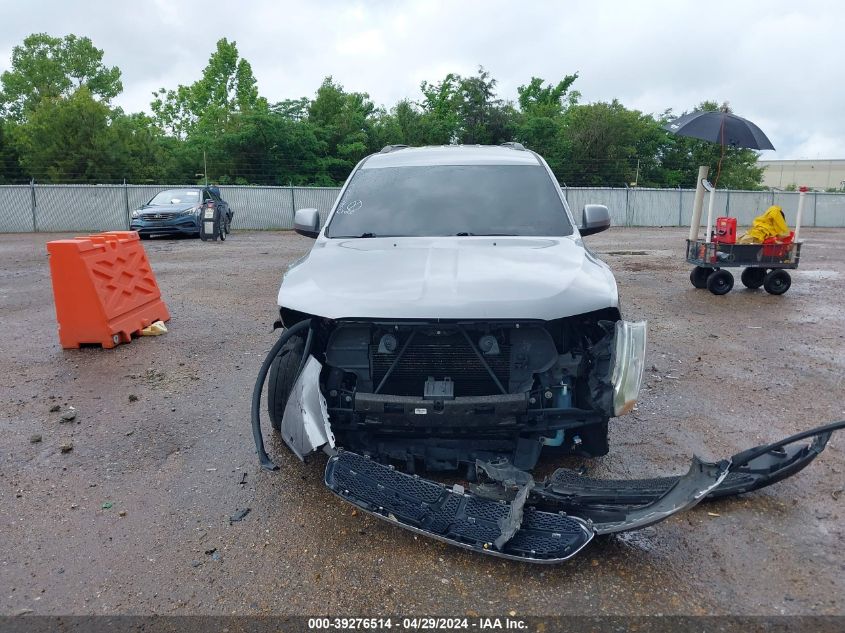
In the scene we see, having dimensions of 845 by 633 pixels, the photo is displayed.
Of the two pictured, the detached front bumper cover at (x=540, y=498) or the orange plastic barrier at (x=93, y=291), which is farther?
the orange plastic barrier at (x=93, y=291)

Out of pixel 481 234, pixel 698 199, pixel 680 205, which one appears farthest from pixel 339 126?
pixel 481 234

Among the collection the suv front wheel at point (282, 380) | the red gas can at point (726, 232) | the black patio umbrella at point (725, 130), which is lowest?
the suv front wheel at point (282, 380)

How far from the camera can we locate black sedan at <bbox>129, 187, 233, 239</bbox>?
18797 mm

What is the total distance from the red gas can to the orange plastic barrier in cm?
822

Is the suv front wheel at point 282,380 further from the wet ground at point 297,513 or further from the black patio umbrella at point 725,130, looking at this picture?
the black patio umbrella at point 725,130

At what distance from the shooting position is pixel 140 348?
21.6ft

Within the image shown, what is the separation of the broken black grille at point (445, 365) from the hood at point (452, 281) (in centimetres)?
22

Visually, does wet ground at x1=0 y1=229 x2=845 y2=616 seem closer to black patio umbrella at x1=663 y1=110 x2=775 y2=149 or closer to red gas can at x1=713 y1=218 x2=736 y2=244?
red gas can at x1=713 y1=218 x2=736 y2=244

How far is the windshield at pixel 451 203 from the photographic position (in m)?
4.43

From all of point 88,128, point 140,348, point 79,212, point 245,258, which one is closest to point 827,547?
point 140,348

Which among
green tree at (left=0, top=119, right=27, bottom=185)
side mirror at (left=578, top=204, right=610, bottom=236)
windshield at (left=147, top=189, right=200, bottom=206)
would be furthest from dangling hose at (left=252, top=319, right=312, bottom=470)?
green tree at (left=0, top=119, right=27, bottom=185)

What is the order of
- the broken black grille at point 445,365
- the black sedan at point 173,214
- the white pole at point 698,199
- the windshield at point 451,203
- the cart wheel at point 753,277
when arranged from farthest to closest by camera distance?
the black sedan at point 173,214 → the white pole at point 698,199 → the cart wheel at point 753,277 → the windshield at point 451,203 → the broken black grille at point 445,365

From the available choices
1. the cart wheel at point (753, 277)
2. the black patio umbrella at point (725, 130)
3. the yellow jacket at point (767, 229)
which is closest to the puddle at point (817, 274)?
the cart wheel at point (753, 277)

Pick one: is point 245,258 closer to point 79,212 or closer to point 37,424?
point 37,424
